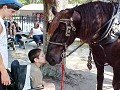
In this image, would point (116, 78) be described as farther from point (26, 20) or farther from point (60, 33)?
point (26, 20)

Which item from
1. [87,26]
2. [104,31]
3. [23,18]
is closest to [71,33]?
[87,26]

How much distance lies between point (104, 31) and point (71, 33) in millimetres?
473

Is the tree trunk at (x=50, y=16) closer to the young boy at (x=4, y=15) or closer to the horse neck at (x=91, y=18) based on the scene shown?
the horse neck at (x=91, y=18)

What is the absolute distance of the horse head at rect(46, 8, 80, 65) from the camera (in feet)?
10.3

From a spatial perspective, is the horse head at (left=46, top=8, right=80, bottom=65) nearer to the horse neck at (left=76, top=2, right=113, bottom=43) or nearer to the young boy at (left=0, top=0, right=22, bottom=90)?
the horse neck at (left=76, top=2, right=113, bottom=43)

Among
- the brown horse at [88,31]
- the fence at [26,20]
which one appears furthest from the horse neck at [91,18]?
the fence at [26,20]

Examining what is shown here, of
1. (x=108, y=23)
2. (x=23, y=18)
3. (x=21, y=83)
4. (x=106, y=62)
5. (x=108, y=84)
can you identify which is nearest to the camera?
(x=21, y=83)

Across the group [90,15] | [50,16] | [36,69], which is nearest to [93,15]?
[90,15]

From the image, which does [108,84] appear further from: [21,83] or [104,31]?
[21,83]

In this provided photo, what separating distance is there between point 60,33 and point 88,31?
356 millimetres

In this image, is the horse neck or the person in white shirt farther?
the person in white shirt

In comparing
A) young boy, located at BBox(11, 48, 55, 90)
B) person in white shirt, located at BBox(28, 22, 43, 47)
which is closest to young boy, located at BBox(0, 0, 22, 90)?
young boy, located at BBox(11, 48, 55, 90)

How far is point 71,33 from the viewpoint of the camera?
320 cm

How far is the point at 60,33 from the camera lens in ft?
10.5
